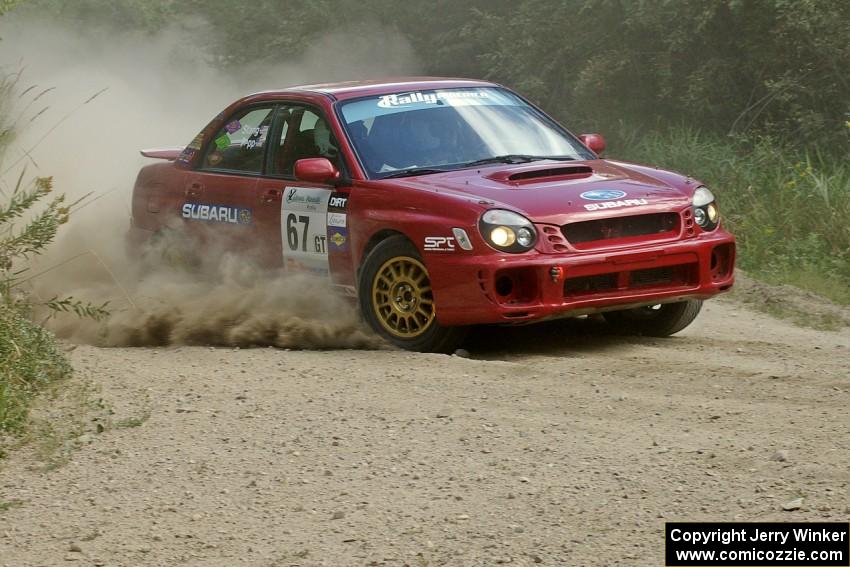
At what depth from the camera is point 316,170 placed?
27.1 ft

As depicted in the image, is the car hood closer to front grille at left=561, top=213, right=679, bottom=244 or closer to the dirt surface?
front grille at left=561, top=213, right=679, bottom=244

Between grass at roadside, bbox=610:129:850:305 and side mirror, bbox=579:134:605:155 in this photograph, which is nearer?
side mirror, bbox=579:134:605:155

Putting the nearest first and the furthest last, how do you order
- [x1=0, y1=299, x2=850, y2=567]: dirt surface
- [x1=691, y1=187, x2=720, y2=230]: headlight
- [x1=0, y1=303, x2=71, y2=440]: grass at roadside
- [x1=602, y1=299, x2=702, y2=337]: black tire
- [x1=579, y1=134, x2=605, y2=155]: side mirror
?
[x1=0, y1=299, x2=850, y2=567]: dirt surface, [x1=0, y1=303, x2=71, y2=440]: grass at roadside, [x1=691, y1=187, x2=720, y2=230]: headlight, [x1=602, y1=299, x2=702, y2=337]: black tire, [x1=579, y1=134, x2=605, y2=155]: side mirror

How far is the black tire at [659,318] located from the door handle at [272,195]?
2.16 metres

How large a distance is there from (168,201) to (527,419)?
430cm

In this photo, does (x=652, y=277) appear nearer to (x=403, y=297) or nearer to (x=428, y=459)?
(x=403, y=297)

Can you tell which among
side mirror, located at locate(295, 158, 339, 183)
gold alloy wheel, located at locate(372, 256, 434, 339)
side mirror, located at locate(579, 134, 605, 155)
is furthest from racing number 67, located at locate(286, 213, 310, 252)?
side mirror, located at locate(579, 134, 605, 155)

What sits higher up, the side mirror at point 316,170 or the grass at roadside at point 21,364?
the side mirror at point 316,170

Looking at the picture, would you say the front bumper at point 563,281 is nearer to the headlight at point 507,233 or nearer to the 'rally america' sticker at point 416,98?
the headlight at point 507,233

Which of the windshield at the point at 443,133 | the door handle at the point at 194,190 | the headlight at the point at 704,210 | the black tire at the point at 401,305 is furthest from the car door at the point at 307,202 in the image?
the headlight at the point at 704,210

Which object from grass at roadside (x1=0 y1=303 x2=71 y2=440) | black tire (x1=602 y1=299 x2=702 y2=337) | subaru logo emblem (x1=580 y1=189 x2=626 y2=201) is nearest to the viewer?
grass at roadside (x1=0 y1=303 x2=71 y2=440)

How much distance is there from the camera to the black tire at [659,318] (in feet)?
28.1

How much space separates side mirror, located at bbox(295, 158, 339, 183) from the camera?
827 cm

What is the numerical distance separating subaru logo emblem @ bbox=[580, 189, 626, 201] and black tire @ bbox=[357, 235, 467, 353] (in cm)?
93
